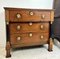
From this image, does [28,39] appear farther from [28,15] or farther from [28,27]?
[28,15]

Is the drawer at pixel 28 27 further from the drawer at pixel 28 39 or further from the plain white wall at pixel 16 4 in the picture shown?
the plain white wall at pixel 16 4

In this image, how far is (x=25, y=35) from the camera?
6.13ft

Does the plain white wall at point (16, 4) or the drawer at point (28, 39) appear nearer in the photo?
the drawer at point (28, 39)

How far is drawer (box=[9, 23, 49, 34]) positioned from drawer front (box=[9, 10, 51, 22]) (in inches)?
3.5

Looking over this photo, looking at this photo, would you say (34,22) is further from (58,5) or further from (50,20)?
(58,5)

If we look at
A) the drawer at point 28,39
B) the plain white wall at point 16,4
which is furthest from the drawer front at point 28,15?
the plain white wall at point 16,4

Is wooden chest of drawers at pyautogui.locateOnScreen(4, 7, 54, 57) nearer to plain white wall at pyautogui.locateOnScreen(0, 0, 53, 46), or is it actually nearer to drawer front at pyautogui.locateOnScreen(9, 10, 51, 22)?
drawer front at pyautogui.locateOnScreen(9, 10, 51, 22)

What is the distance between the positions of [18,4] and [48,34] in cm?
89

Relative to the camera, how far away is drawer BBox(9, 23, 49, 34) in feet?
5.84

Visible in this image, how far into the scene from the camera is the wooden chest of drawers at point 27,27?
1734mm

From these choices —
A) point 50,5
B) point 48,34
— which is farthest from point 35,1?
point 48,34

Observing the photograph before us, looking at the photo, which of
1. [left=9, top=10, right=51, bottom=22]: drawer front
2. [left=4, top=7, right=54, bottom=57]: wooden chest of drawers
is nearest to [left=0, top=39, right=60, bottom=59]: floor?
[left=4, top=7, right=54, bottom=57]: wooden chest of drawers

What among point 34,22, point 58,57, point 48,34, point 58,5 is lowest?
point 58,57

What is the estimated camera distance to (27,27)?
186 centimetres
